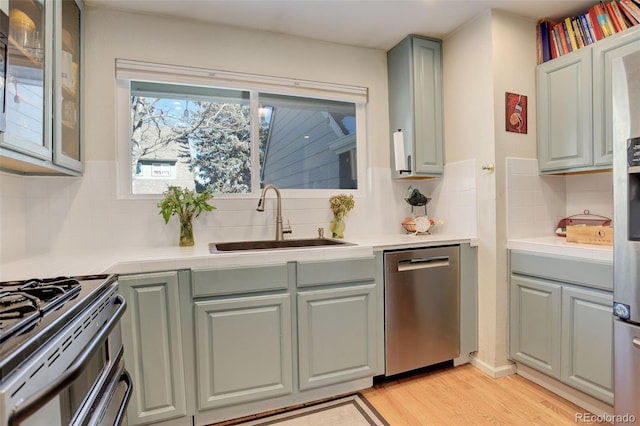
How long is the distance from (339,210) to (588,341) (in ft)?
5.31

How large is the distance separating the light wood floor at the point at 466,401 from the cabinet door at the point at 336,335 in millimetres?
237

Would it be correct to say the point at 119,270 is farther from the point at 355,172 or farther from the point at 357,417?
the point at 355,172

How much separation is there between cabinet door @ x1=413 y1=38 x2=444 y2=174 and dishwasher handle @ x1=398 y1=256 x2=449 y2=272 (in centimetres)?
69

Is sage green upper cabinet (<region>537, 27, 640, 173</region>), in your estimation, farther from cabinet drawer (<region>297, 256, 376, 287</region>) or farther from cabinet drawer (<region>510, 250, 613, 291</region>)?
cabinet drawer (<region>297, 256, 376, 287</region>)

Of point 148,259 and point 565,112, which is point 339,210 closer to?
point 148,259

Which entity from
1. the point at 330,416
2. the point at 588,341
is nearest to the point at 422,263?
the point at 588,341

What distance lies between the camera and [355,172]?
2.75m

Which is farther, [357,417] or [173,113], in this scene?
[173,113]

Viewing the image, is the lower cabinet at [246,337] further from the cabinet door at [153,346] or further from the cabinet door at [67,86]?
the cabinet door at [67,86]

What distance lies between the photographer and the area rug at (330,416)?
68.6 inches

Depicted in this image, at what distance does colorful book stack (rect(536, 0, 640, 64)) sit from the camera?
1.88 m

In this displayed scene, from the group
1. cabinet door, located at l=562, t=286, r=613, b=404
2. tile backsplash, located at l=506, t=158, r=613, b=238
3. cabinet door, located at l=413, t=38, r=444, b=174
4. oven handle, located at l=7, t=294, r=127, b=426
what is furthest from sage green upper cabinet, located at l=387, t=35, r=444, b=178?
oven handle, located at l=7, t=294, r=127, b=426

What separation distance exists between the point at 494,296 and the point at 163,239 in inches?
86.7

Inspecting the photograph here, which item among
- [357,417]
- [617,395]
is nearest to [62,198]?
[357,417]
